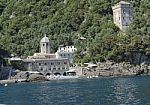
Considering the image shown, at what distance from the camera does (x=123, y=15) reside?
438 ft

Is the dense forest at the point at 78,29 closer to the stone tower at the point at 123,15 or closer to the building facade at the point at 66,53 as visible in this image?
the stone tower at the point at 123,15

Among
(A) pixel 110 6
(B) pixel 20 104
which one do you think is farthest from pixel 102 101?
(A) pixel 110 6

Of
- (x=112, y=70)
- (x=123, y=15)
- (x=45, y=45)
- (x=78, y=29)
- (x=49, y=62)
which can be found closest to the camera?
(x=112, y=70)

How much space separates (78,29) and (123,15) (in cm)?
1288

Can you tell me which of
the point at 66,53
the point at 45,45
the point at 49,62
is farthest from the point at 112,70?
the point at 45,45

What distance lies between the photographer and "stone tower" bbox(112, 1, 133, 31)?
436ft

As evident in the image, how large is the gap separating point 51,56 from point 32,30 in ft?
60.0

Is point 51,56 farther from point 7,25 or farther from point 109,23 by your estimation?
point 7,25

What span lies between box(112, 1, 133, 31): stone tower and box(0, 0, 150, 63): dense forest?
184cm

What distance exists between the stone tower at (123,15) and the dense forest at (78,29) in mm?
1838

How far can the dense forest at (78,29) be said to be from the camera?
117 m

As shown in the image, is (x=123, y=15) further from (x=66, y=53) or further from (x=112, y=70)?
(x=112, y=70)

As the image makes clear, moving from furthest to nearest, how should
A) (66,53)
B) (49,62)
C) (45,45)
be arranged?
(45,45), (66,53), (49,62)

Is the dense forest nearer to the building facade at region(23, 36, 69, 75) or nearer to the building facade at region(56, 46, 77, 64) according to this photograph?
the building facade at region(56, 46, 77, 64)
